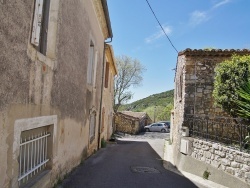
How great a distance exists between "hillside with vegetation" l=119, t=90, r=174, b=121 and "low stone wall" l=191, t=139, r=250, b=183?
108ft

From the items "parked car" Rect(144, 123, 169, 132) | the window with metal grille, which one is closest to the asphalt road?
the window with metal grille

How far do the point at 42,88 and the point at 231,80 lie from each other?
5.77 metres

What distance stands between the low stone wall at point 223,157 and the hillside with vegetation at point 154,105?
33.0m

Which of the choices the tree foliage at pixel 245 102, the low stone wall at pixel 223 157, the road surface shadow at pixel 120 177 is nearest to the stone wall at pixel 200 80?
the low stone wall at pixel 223 157

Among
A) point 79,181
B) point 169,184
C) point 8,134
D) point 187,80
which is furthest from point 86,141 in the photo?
point 8,134

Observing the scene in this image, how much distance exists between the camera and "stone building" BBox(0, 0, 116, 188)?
331 cm

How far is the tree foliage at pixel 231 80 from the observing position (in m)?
8.04

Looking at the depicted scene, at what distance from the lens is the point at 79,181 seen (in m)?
6.35

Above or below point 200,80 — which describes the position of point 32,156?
below

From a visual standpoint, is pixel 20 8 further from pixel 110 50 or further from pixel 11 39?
pixel 110 50

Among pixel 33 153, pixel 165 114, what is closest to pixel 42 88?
pixel 33 153

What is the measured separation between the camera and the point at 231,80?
26.8 ft

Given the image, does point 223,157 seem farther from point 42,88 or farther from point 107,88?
point 107,88

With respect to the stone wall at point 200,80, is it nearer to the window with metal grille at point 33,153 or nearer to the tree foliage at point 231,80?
the tree foliage at point 231,80
